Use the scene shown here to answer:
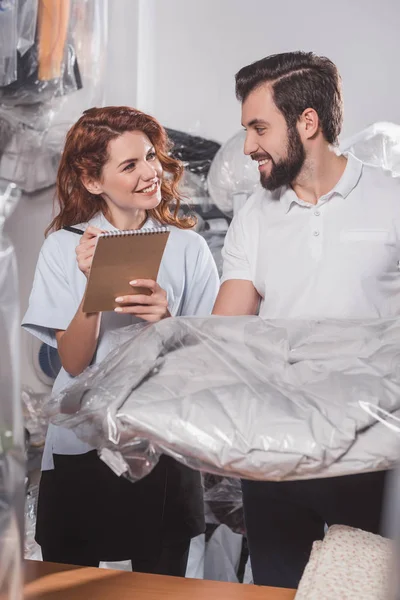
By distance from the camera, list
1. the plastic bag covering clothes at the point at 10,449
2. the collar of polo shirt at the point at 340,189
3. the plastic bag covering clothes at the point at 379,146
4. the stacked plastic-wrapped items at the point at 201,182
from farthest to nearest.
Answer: the stacked plastic-wrapped items at the point at 201,182 < the plastic bag covering clothes at the point at 379,146 < the collar of polo shirt at the point at 340,189 < the plastic bag covering clothes at the point at 10,449

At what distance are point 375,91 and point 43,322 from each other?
3.50ft

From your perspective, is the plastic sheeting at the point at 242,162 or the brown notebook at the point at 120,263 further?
the plastic sheeting at the point at 242,162

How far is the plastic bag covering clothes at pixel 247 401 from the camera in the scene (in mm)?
688

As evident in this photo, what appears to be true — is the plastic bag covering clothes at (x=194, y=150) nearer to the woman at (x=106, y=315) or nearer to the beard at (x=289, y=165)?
the woman at (x=106, y=315)

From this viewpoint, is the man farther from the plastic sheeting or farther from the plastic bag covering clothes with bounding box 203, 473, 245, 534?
the plastic bag covering clothes with bounding box 203, 473, 245, 534

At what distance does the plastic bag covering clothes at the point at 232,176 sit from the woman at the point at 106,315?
493mm

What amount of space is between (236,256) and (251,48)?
3.17 feet

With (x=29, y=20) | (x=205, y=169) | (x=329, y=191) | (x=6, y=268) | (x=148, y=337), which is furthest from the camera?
(x=205, y=169)

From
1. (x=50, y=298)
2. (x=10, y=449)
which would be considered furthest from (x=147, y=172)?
(x=10, y=449)

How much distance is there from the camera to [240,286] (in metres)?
1.19

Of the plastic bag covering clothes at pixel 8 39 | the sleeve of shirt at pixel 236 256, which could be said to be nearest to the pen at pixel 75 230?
the sleeve of shirt at pixel 236 256

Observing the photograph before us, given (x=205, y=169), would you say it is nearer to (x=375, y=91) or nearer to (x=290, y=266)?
(x=375, y=91)

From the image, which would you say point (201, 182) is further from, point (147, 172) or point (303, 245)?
point (303, 245)

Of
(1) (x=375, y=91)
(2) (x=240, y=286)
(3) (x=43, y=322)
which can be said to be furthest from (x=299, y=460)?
(1) (x=375, y=91)
